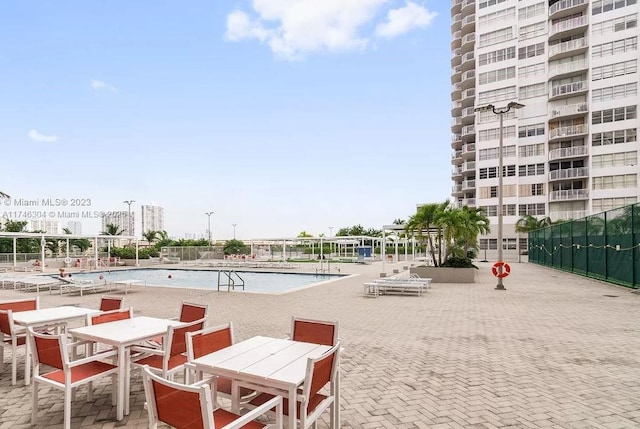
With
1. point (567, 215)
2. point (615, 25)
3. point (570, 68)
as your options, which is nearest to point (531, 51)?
point (570, 68)

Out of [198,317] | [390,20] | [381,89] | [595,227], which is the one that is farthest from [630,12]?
[198,317]

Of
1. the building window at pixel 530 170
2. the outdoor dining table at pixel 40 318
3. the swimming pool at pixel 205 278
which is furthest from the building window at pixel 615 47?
the outdoor dining table at pixel 40 318

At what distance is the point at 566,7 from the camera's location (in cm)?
4562

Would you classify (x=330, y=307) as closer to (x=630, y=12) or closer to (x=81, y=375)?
(x=81, y=375)

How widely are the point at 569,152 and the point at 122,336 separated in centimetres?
5139

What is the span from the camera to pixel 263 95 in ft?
93.0

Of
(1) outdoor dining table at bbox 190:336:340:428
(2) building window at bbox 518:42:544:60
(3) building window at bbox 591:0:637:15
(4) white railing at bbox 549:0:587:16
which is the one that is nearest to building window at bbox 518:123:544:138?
(2) building window at bbox 518:42:544:60

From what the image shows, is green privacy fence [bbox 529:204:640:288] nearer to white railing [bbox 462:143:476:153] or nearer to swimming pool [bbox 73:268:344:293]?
swimming pool [bbox 73:268:344:293]

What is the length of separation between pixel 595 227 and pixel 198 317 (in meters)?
19.8

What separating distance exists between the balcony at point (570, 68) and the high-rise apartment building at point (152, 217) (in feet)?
425

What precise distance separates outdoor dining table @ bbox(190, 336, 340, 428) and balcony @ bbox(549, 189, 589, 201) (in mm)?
49412

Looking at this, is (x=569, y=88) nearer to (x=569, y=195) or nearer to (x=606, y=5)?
(x=606, y=5)

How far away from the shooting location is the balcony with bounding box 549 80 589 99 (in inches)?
1758

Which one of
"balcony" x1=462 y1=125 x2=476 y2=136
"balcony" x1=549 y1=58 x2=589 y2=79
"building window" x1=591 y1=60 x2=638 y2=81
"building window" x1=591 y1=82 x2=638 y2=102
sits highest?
"balcony" x1=549 y1=58 x2=589 y2=79
